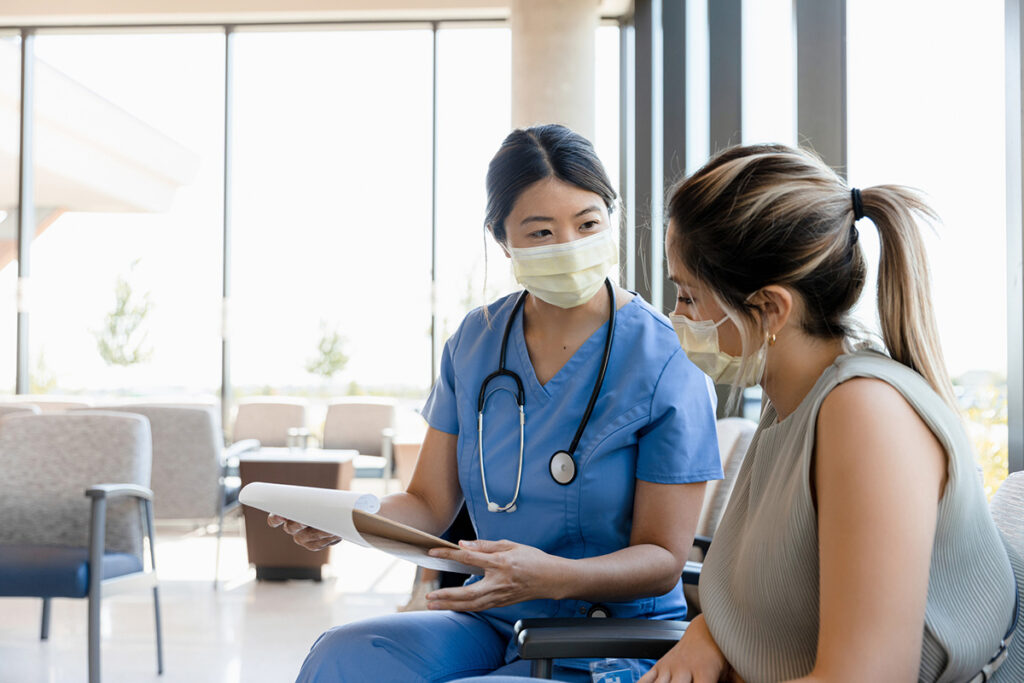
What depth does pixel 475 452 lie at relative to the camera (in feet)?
4.79

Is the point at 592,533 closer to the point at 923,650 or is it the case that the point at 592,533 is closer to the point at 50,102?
the point at 923,650

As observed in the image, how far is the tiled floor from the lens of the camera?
2867 mm

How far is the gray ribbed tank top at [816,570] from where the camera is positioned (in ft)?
2.74

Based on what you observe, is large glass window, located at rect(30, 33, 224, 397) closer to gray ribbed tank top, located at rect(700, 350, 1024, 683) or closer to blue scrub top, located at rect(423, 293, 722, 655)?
blue scrub top, located at rect(423, 293, 722, 655)

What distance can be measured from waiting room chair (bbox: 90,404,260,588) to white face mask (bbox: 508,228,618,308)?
2846 millimetres

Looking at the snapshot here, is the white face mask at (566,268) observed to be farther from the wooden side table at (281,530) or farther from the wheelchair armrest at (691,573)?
the wooden side table at (281,530)

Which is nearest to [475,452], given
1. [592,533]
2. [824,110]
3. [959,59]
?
[592,533]

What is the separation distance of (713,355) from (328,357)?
501 centimetres

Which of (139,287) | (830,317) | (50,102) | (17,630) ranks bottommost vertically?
(17,630)

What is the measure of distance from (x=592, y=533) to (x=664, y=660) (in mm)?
333

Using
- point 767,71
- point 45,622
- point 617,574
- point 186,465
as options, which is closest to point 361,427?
point 186,465

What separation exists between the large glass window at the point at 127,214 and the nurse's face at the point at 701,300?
17.2 feet

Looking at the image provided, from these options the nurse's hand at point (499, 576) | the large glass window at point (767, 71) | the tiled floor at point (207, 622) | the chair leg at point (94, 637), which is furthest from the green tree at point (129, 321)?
the nurse's hand at point (499, 576)

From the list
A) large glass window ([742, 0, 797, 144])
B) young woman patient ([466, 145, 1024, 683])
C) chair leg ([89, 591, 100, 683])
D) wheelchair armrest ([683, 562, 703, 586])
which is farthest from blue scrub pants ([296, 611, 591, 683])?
large glass window ([742, 0, 797, 144])
